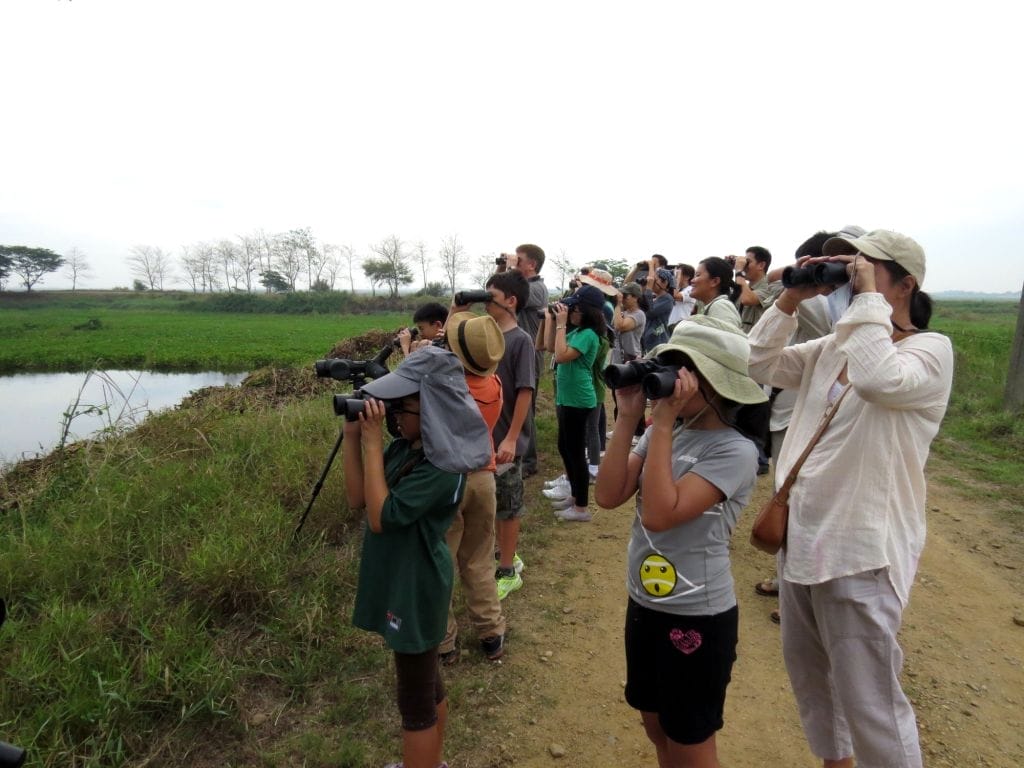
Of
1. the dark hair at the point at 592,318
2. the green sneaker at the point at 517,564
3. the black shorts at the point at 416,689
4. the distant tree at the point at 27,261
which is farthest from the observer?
the distant tree at the point at 27,261

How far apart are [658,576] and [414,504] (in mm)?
709

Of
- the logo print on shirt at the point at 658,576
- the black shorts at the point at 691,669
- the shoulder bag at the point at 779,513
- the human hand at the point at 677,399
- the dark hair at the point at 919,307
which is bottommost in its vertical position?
the black shorts at the point at 691,669

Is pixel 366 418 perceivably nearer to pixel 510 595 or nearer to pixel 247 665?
pixel 247 665

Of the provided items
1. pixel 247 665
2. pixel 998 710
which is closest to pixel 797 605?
pixel 998 710

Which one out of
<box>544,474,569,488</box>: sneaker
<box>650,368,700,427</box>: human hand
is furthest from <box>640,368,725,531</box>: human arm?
<box>544,474,569,488</box>: sneaker

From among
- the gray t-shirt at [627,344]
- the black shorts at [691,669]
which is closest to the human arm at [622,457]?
the black shorts at [691,669]

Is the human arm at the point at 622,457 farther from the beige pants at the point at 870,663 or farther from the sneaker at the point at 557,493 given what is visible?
the sneaker at the point at 557,493

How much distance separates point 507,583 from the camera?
3270 mm

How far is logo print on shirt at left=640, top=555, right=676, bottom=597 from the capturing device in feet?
5.05

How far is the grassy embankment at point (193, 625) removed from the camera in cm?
216

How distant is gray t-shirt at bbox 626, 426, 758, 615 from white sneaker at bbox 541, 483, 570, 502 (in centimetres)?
294

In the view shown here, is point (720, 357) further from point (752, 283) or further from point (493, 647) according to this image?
point (752, 283)

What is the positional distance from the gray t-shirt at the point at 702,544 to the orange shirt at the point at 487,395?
0.98m

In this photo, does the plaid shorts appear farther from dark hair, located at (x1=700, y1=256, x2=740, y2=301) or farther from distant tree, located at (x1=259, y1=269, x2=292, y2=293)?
distant tree, located at (x1=259, y1=269, x2=292, y2=293)
